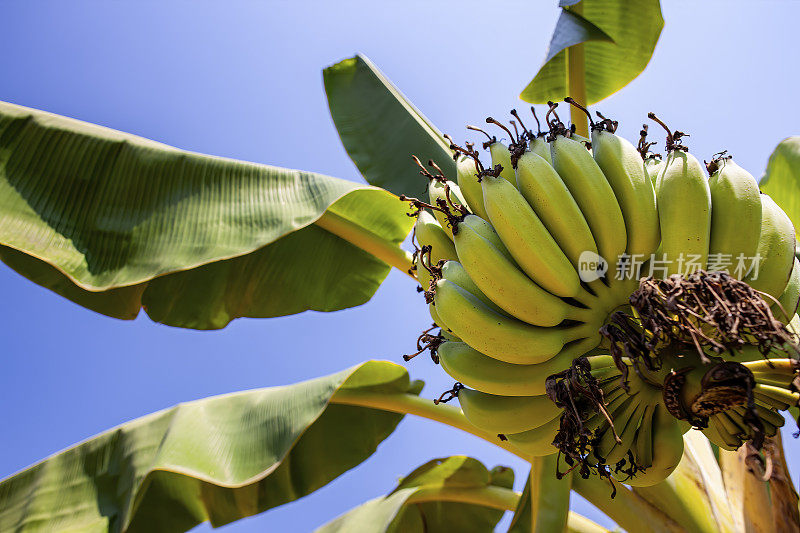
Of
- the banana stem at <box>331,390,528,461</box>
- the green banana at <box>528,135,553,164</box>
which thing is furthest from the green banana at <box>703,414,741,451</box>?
the banana stem at <box>331,390,528,461</box>

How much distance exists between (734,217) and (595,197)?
0.81ft

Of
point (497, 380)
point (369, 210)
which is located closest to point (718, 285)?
point (497, 380)

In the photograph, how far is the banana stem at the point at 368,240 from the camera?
6.83ft

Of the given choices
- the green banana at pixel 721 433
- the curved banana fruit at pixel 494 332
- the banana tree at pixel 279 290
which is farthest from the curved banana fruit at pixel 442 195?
the green banana at pixel 721 433

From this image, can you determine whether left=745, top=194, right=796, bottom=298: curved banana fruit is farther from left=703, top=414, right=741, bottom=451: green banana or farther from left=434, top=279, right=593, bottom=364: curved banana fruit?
left=434, top=279, right=593, bottom=364: curved banana fruit

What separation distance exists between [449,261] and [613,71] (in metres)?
1.47

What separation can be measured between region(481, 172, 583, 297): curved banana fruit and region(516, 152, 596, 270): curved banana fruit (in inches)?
0.9

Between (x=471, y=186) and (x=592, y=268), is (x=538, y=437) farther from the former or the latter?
(x=471, y=186)

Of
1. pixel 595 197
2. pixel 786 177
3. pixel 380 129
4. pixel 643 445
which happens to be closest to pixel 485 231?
pixel 595 197

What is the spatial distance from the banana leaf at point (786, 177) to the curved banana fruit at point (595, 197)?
4.60ft

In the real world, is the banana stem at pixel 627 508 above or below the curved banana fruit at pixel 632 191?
below

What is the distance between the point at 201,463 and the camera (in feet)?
5.65

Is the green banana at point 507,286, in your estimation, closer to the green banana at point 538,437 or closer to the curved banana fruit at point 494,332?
the curved banana fruit at point 494,332

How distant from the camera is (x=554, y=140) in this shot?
1160 mm
